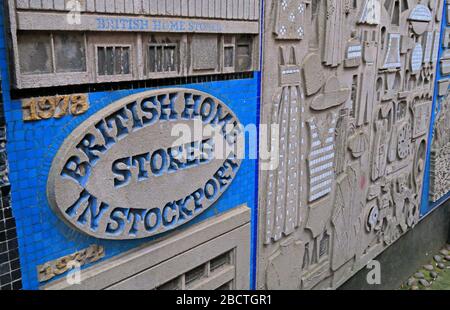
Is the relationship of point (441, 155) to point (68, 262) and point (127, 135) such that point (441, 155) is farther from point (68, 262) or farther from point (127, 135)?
point (68, 262)

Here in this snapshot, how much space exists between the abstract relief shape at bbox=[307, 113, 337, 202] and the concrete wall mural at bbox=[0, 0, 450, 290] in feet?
0.05

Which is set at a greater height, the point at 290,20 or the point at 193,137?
the point at 290,20

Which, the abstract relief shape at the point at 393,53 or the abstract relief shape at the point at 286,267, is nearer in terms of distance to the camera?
the abstract relief shape at the point at 286,267

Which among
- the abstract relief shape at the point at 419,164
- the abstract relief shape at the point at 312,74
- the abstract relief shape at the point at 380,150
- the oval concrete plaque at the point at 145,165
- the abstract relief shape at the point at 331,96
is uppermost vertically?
the abstract relief shape at the point at 312,74

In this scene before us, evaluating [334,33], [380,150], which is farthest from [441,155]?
[334,33]

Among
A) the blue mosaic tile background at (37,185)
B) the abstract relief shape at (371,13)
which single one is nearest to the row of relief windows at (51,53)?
A: the blue mosaic tile background at (37,185)

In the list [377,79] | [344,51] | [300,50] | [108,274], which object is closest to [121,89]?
[108,274]

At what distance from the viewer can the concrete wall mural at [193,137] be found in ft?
4.73

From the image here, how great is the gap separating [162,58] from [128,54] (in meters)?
0.17

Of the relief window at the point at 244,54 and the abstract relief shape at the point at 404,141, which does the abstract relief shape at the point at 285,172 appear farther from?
the abstract relief shape at the point at 404,141

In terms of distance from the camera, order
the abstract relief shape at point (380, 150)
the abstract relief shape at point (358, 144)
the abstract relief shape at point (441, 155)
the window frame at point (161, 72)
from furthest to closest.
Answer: the abstract relief shape at point (441, 155) → the abstract relief shape at point (380, 150) → the abstract relief shape at point (358, 144) → the window frame at point (161, 72)

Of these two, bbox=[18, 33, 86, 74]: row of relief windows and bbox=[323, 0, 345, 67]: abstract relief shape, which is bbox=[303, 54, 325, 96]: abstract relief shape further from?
bbox=[18, 33, 86, 74]: row of relief windows

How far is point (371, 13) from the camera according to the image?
308 cm

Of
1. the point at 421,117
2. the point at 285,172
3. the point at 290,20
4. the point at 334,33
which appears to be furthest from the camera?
the point at 421,117
